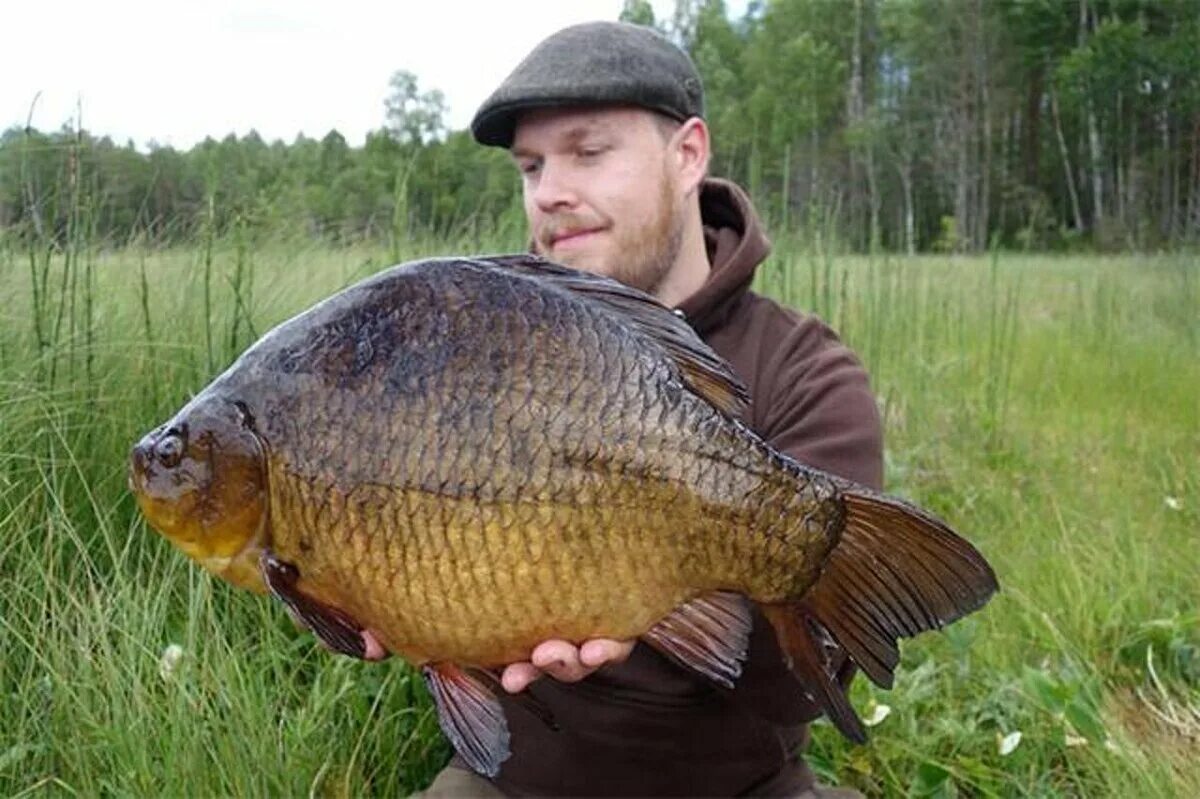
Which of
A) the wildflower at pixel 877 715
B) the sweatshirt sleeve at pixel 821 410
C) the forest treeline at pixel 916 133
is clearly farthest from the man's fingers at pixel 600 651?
the forest treeline at pixel 916 133

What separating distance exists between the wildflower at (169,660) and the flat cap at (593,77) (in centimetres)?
89

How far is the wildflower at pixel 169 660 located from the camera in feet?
6.45

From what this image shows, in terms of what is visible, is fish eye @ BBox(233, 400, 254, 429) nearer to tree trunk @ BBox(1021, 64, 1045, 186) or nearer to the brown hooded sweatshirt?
the brown hooded sweatshirt

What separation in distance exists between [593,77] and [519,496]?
0.85 meters

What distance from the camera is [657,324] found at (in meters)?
1.27

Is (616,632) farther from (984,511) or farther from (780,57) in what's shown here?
(780,57)

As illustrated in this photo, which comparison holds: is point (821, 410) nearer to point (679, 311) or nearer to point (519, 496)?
point (679, 311)

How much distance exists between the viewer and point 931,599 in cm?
123

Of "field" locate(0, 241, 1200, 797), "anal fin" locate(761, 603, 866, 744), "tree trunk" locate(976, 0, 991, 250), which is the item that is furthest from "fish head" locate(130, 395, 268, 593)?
"tree trunk" locate(976, 0, 991, 250)

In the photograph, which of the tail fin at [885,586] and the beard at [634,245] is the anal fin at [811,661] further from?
the beard at [634,245]

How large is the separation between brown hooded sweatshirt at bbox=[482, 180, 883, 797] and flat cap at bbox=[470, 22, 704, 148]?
264mm

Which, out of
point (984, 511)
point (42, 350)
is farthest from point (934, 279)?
point (42, 350)

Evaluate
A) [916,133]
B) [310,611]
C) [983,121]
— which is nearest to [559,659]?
[310,611]

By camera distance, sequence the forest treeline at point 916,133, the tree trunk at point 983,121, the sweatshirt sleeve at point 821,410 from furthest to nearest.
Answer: the tree trunk at point 983,121
the forest treeline at point 916,133
the sweatshirt sleeve at point 821,410
